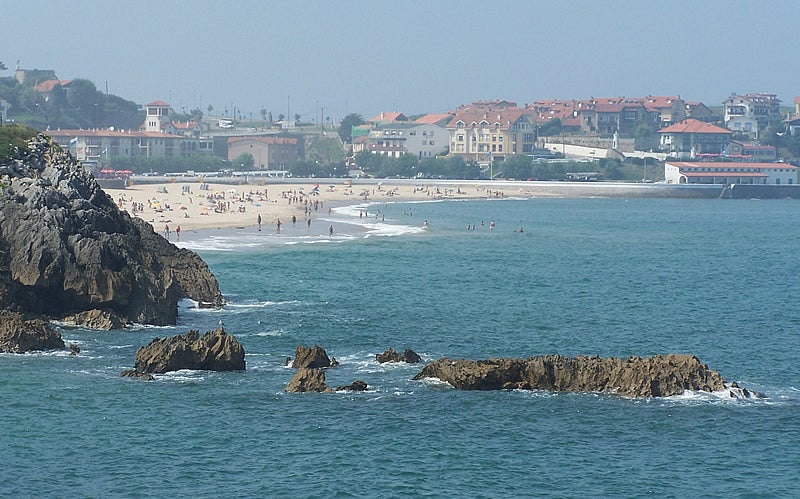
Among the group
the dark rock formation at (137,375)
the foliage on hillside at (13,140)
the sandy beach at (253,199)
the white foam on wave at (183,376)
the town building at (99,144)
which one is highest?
the town building at (99,144)

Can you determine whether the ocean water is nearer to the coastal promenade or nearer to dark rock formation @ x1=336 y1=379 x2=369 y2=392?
dark rock formation @ x1=336 y1=379 x2=369 y2=392

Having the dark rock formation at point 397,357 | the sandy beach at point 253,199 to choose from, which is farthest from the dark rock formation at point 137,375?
the sandy beach at point 253,199

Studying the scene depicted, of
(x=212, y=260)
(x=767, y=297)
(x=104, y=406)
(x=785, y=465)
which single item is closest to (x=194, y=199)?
(x=212, y=260)

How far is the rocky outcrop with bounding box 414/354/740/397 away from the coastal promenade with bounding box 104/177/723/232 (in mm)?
53261

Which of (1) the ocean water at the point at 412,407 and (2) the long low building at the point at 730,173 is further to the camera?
(2) the long low building at the point at 730,173

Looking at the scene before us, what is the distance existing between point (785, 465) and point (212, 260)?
4802cm

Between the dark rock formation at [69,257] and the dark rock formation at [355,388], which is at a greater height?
the dark rock formation at [69,257]

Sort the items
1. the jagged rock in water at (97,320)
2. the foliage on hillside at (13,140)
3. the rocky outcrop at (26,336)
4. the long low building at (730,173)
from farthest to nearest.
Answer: the long low building at (730,173) < the foliage on hillside at (13,140) < the jagged rock in water at (97,320) < the rocky outcrop at (26,336)

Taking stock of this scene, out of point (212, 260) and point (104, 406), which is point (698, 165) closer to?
point (212, 260)

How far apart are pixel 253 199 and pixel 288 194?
49.2ft

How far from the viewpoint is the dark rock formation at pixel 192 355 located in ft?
130

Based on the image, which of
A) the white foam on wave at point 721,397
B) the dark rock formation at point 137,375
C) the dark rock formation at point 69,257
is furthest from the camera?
the dark rock formation at point 69,257

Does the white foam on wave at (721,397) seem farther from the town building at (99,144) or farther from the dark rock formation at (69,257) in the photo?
the town building at (99,144)

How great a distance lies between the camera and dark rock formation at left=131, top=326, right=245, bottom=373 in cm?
3956
